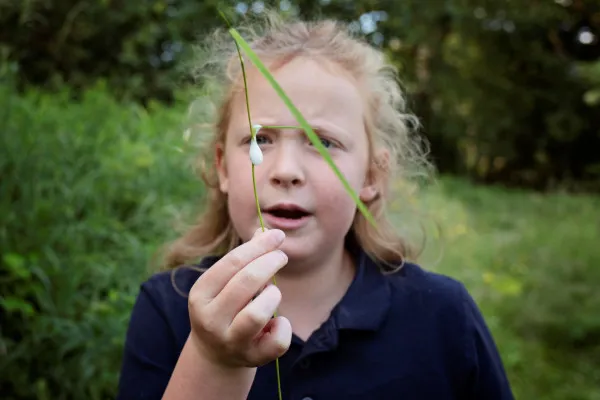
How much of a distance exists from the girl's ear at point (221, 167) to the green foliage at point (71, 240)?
0.61 m

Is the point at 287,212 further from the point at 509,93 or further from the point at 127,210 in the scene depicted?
the point at 509,93

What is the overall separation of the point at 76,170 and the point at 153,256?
0.85 meters

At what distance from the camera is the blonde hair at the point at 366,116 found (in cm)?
138

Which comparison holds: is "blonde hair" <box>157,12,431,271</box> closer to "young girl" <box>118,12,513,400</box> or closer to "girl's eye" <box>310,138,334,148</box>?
"young girl" <box>118,12,513,400</box>

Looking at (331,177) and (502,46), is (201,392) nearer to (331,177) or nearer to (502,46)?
(331,177)

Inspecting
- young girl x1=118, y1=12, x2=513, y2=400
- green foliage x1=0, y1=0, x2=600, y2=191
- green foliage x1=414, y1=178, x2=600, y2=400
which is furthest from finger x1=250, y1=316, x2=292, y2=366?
green foliage x1=0, y1=0, x2=600, y2=191

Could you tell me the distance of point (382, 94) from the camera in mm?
1506

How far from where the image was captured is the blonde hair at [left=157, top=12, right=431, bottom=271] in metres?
1.38

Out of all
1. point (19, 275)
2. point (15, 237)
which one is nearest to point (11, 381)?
point (19, 275)

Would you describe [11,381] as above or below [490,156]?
above

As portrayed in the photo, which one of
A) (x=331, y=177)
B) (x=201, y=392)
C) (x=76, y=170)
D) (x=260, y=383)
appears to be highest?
(x=331, y=177)

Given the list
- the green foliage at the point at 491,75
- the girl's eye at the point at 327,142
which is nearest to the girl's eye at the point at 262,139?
the girl's eye at the point at 327,142

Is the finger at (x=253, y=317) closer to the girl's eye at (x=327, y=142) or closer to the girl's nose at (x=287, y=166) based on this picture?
the girl's nose at (x=287, y=166)

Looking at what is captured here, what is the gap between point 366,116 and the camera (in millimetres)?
1360
